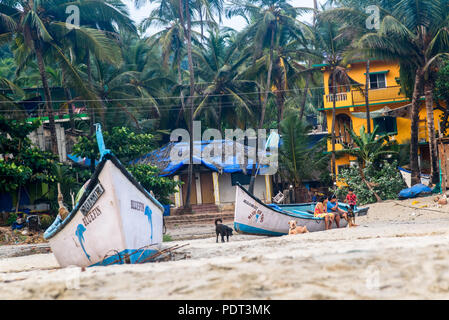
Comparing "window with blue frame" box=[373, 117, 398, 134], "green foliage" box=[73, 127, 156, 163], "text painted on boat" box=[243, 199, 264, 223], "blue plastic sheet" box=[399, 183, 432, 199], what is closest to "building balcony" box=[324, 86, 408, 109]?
"window with blue frame" box=[373, 117, 398, 134]

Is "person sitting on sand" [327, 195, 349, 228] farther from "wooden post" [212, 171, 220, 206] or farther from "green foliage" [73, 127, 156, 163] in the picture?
"wooden post" [212, 171, 220, 206]

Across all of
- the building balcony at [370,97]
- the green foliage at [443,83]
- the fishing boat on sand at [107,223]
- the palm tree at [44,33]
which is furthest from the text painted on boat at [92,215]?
the building balcony at [370,97]

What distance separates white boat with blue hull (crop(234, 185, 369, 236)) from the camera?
13.6 meters

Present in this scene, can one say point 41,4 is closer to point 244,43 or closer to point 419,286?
point 244,43

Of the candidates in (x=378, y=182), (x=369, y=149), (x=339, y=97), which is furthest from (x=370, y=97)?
(x=378, y=182)

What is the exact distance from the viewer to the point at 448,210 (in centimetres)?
1573

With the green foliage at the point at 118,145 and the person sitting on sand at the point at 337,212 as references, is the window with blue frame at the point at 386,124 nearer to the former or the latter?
the green foliage at the point at 118,145

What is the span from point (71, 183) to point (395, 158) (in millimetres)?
14227

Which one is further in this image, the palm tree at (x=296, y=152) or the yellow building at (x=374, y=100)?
the yellow building at (x=374, y=100)

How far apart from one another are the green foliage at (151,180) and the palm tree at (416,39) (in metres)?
9.62

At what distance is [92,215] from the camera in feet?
27.7

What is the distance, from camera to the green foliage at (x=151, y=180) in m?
21.4

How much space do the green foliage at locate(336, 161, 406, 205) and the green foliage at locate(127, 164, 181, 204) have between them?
7.57 metres

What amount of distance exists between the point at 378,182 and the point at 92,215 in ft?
51.5
